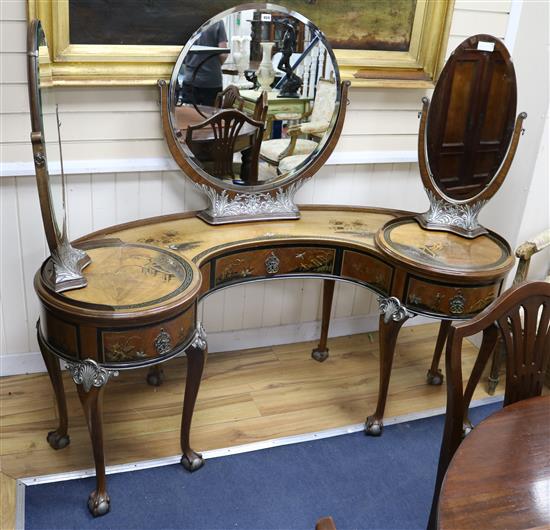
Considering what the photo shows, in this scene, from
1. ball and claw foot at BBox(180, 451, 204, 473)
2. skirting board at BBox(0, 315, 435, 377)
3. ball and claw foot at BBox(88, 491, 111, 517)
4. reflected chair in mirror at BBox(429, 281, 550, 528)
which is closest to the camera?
reflected chair in mirror at BBox(429, 281, 550, 528)

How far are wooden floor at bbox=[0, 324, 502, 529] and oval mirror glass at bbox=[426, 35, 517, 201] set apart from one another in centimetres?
92

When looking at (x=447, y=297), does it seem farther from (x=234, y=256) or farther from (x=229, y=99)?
(x=229, y=99)

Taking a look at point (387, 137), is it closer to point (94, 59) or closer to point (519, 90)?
point (519, 90)

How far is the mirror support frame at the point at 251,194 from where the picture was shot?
2.38m

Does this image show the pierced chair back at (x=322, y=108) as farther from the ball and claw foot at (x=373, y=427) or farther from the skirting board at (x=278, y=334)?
the ball and claw foot at (x=373, y=427)

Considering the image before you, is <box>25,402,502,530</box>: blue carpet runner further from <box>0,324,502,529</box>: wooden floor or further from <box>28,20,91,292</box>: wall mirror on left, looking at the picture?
<box>28,20,91,292</box>: wall mirror on left

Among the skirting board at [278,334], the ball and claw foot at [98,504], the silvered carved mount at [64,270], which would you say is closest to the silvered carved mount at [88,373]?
the silvered carved mount at [64,270]

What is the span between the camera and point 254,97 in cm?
239

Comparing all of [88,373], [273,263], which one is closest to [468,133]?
[273,263]

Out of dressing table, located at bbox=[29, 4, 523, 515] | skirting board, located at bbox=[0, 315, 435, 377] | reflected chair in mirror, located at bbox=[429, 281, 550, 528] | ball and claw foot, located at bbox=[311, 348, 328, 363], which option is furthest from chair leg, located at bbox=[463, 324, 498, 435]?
skirting board, located at bbox=[0, 315, 435, 377]

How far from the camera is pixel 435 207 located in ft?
8.35

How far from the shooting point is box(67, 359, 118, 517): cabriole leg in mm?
1840

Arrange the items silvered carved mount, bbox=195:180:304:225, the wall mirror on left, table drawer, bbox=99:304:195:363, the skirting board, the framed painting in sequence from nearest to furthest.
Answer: the wall mirror on left → table drawer, bbox=99:304:195:363 → the framed painting → silvered carved mount, bbox=195:180:304:225 → the skirting board

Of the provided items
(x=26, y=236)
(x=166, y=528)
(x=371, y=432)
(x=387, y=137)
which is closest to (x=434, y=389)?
(x=371, y=432)
